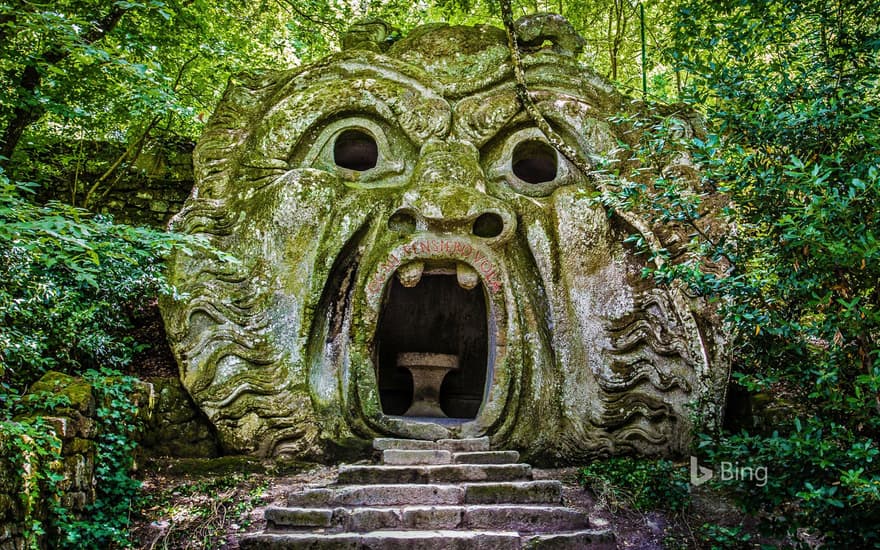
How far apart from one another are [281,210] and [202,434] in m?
2.04

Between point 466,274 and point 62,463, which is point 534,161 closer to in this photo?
point 466,274

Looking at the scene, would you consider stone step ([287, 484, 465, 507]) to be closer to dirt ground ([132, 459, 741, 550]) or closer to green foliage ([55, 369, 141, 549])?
dirt ground ([132, 459, 741, 550])

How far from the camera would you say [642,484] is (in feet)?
17.3

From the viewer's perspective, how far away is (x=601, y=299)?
6.06 meters

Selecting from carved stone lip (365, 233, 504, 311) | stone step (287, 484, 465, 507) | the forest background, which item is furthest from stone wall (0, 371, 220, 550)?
carved stone lip (365, 233, 504, 311)

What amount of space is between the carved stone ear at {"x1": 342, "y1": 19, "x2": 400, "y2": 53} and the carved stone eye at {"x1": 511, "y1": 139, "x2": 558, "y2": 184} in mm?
1767

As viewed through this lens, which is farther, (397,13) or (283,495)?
(397,13)

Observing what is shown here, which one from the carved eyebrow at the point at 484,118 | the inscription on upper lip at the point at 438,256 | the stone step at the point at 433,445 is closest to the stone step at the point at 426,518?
the stone step at the point at 433,445

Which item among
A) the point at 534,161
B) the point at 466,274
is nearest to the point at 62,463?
the point at 466,274

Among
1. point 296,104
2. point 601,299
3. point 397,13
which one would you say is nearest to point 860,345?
point 601,299

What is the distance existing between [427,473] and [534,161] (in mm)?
3684

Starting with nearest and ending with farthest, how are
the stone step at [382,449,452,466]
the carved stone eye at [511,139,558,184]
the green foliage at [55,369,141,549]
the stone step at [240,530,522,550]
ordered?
the stone step at [240,530,522,550] → the green foliage at [55,369,141,549] → the stone step at [382,449,452,466] → the carved stone eye at [511,139,558,184]

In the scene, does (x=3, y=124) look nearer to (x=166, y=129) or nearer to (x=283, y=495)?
(x=166, y=129)

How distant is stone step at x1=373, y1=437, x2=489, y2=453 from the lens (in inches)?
217
